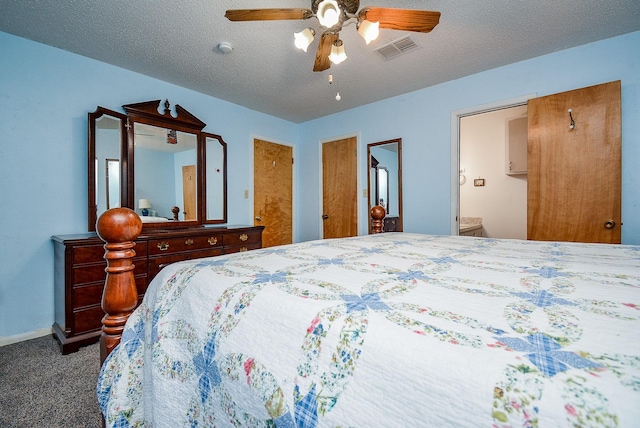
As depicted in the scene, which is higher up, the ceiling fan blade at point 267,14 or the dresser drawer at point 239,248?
the ceiling fan blade at point 267,14

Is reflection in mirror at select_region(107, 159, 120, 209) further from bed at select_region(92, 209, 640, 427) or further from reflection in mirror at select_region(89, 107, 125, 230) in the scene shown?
bed at select_region(92, 209, 640, 427)

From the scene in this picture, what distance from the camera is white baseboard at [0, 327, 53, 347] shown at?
2.22 metres

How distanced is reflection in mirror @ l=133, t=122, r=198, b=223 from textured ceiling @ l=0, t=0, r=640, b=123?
2.06 feet

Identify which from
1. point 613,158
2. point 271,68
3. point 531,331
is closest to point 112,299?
point 531,331

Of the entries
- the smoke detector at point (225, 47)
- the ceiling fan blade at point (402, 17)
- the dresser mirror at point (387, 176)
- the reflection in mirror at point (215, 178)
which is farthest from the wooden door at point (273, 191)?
the ceiling fan blade at point (402, 17)

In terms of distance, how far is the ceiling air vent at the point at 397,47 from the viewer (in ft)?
7.79

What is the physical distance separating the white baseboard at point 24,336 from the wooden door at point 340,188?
320 cm

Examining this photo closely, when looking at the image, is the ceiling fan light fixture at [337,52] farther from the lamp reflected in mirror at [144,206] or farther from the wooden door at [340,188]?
the lamp reflected in mirror at [144,206]

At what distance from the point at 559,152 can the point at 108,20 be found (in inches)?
150

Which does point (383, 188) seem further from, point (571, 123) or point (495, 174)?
point (571, 123)

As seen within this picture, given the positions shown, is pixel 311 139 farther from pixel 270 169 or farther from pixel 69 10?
pixel 69 10

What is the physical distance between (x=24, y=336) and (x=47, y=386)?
98cm

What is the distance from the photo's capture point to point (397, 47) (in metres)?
2.47

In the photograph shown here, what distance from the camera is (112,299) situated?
36.6 inches
